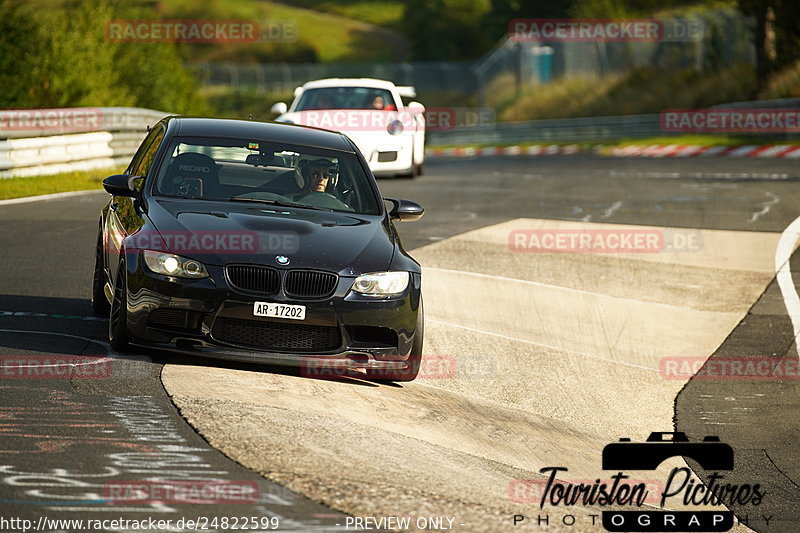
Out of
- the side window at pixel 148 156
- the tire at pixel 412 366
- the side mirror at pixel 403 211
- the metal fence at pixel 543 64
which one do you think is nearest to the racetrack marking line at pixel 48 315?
the side window at pixel 148 156

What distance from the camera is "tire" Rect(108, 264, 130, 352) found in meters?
8.20

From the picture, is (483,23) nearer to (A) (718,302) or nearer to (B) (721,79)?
(B) (721,79)

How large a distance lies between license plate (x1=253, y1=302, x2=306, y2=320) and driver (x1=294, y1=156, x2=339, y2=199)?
1586 millimetres

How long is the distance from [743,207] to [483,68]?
4507cm

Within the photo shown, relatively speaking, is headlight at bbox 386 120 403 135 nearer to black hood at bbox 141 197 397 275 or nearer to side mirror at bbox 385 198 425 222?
side mirror at bbox 385 198 425 222

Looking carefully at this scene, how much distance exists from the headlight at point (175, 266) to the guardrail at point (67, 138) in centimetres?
1212

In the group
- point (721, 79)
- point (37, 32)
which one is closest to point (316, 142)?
point (37, 32)

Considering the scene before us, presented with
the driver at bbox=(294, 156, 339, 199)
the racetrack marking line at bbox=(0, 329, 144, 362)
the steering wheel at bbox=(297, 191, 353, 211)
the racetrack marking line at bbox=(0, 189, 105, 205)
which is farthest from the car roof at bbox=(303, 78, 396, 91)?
the racetrack marking line at bbox=(0, 329, 144, 362)

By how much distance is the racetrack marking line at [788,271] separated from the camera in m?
12.7

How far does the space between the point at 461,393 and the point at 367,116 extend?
12847 millimetres

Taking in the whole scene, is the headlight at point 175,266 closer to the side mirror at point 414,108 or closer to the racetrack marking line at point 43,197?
the racetrack marking line at point 43,197

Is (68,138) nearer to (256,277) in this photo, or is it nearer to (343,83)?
(343,83)

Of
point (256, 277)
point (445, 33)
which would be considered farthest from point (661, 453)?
point (445, 33)

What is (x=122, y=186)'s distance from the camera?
8930 millimetres
